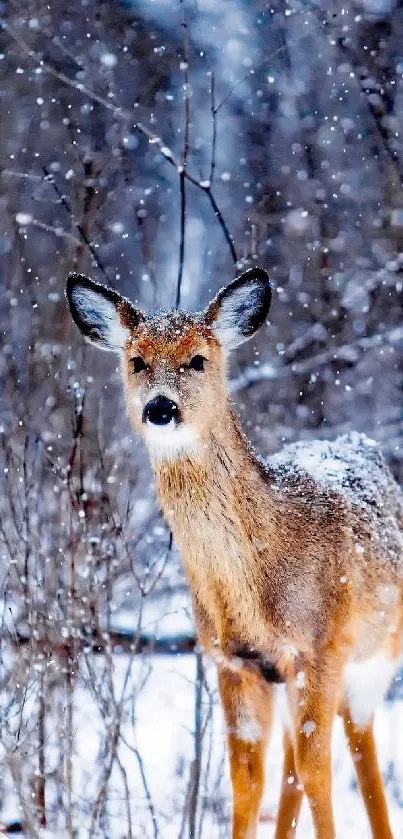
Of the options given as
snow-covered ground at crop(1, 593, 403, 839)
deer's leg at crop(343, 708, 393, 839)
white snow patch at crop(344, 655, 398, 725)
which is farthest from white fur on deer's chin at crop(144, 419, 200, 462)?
deer's leg at crop(343, 708, 393, 839)

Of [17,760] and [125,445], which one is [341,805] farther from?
[125,445]

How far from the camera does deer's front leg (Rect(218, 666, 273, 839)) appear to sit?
4062 millimetres

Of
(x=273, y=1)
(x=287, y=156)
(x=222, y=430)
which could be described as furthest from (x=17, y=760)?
(x=273, y=1)

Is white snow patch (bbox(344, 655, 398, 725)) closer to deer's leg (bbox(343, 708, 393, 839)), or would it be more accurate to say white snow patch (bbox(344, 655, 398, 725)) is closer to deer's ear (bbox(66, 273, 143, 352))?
deer's leg (bbox(343, 708, 393, 839))

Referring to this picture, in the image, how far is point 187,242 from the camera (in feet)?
33.3

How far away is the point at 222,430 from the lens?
3.94m

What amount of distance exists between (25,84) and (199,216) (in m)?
2.35

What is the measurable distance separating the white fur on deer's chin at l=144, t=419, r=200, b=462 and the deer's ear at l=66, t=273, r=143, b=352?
0.55 m

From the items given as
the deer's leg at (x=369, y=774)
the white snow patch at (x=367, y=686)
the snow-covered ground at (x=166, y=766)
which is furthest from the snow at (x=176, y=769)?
the white snow patch at (x=367, y=686)

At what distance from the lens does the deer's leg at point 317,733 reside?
154 inches

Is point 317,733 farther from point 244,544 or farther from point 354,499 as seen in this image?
point 354,499

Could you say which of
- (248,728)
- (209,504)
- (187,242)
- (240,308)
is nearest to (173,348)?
(240,308)

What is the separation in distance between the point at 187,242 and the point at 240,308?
19.9 ft

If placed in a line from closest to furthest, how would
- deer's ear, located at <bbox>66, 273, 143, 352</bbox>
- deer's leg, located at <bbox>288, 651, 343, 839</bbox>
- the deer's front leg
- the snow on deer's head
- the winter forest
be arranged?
1. the snow on deer's head
2. deer's leg, located at <bbox>288, 651, 343, 839</bbox>
3. the deer's front leg
4. deer's ear, located at <bbox>66, 273, 143, 352</bbox>
5. the winter forest
